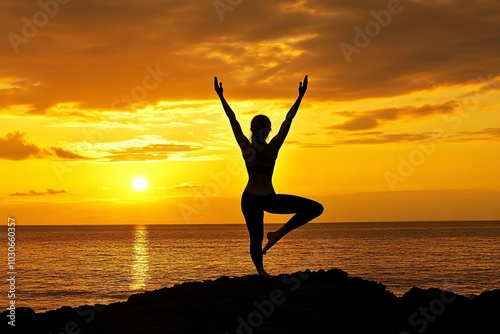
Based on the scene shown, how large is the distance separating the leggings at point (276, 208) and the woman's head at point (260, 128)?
1.10 m

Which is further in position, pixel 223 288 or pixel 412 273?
pixel 412 273

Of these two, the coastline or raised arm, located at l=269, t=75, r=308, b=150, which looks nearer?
the coastline

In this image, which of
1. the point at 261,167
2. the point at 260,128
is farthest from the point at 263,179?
the point at 260,128

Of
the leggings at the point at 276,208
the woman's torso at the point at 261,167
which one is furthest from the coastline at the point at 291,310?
the woman's torso at the point at 261,167

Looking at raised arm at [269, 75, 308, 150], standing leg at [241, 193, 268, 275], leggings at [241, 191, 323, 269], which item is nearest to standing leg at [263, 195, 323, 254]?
leggings at [241, 191, 323, 269]

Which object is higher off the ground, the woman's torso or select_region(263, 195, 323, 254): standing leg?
the woman's torso

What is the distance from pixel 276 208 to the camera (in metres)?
11.5

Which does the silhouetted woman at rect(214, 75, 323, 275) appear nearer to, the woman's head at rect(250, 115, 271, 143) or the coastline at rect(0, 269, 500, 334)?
the woman's head at rect(250, 115, 271, 143)

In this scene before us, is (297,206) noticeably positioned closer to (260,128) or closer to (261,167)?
(261,167)

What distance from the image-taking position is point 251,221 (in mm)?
11758

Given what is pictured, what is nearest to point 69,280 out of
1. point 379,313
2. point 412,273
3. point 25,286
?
point 25,286

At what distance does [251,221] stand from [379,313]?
9.76 ft

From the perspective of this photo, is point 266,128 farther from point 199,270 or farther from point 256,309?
point 199,270

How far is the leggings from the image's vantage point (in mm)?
11484
